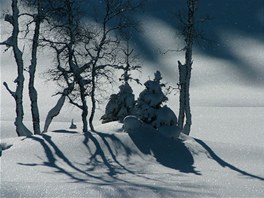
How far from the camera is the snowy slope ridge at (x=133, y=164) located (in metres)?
11.2

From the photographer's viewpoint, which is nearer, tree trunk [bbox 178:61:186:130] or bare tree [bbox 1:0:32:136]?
bare tree [bbox 1:0:32:136]

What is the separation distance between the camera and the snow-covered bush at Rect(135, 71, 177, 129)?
66.2 ft

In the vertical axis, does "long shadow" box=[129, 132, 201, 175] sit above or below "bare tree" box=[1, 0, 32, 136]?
below

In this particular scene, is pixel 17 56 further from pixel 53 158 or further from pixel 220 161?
pixel 220 161

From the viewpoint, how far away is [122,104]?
2548cm

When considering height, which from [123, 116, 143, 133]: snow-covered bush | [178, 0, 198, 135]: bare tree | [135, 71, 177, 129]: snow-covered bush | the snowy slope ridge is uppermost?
[178, 0, 198, 135]: bare tree

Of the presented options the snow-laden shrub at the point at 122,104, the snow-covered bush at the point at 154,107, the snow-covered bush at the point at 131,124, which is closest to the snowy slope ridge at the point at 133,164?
the snow-covered bush at the point at 131,124

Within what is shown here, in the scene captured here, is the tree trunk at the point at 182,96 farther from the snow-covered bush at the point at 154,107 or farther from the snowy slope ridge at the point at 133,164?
the snow-covered bush at the point at 154,107

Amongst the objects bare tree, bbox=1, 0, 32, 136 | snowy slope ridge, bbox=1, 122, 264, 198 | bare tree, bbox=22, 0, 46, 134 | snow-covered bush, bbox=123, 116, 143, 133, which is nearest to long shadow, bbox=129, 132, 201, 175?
snowy slope ridge, bbox=1, 122, 264, 198

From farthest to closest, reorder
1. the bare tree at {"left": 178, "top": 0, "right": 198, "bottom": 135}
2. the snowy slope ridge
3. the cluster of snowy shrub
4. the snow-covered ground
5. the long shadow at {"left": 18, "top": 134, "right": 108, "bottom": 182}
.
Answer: the bare tree at {"left": 178, "top": 0, "right": 198, "bottom": 135} → the cluster of snowy shrub → the long shadow at {"left": 18, "top": 134, "right": 108, "bottom": 182} → the snowy slope ridge → the snow-covered ground

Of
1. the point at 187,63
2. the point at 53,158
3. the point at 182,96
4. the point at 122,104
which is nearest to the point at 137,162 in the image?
the point at 53,158

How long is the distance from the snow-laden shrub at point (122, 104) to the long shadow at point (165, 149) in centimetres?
539

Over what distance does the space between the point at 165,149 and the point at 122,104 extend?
22.2 feet

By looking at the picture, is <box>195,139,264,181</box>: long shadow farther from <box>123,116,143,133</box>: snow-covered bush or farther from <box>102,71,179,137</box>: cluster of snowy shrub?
<box>123,116,143,133</box>: snow-covered bush
